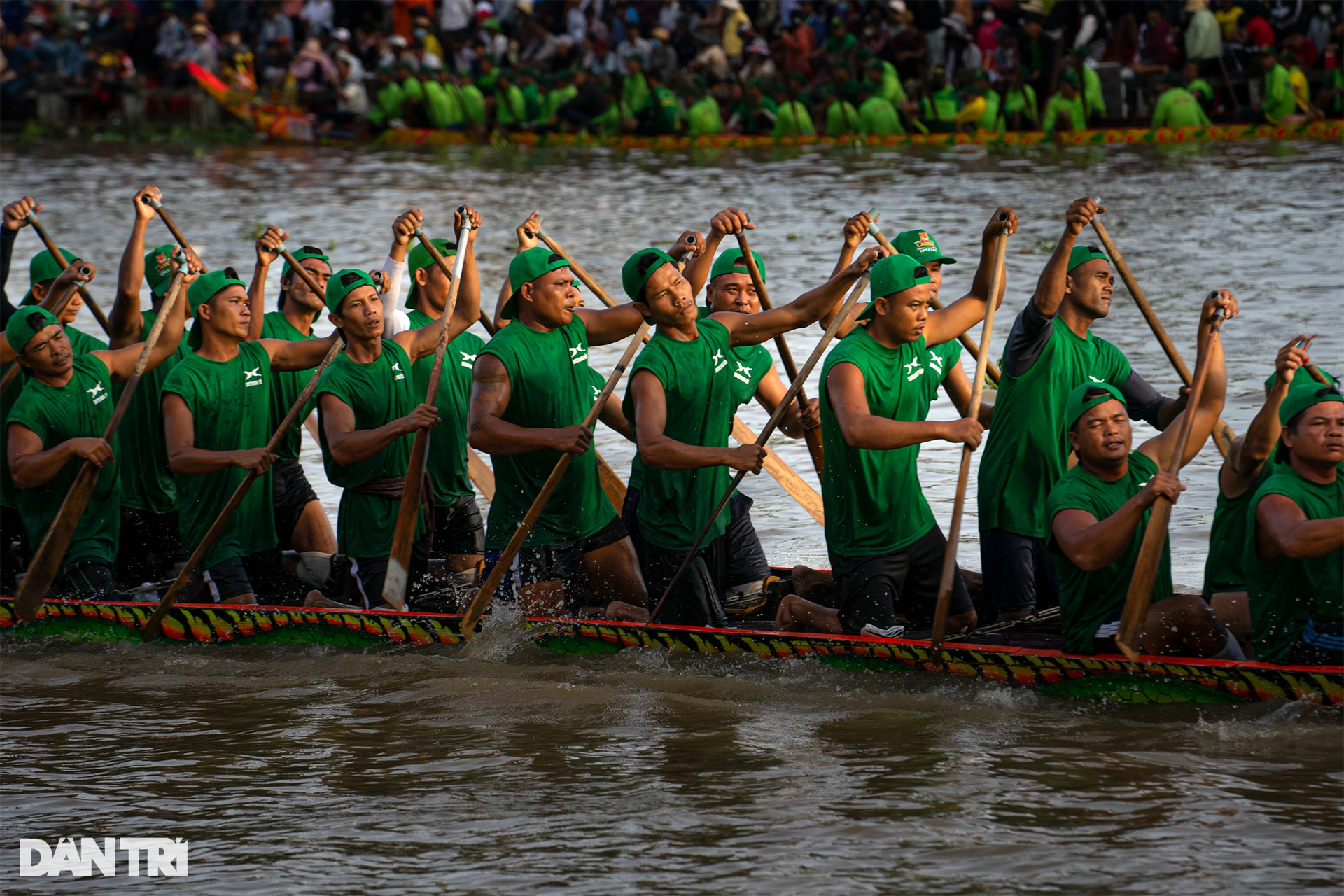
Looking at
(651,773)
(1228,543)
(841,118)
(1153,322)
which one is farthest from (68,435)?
(841,118)

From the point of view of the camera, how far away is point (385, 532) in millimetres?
8484

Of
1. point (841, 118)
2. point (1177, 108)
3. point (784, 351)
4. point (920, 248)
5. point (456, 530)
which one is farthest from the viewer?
point (841, 118)

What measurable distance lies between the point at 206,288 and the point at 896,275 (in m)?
3.25

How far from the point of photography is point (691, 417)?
25.1 ft

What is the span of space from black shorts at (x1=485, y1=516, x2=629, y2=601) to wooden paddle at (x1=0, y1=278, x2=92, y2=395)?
231 centimetres

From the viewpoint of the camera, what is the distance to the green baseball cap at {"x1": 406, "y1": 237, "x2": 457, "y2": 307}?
9398mm

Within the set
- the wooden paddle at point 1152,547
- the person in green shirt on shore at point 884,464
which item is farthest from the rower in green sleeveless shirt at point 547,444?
the wooden paddle at point 1152,547

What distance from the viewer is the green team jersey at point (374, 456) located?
329 inches

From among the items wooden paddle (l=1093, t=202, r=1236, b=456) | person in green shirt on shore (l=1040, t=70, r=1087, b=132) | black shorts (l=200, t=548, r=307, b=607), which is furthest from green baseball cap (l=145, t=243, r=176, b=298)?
person in green shirt on shore (l=1040, t=70, r=1087, b=132)

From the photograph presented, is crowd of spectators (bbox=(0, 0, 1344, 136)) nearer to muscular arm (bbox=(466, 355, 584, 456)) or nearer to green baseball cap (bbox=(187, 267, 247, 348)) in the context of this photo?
green baseball cap (bbox=(187, 267, 247, 348))

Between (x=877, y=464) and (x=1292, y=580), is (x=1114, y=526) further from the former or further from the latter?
(x=877, y=464)

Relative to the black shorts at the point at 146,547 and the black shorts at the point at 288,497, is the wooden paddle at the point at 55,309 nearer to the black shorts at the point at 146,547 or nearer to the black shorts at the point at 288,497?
the black shorts at the point at 146,547

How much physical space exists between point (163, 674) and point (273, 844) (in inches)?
95.0

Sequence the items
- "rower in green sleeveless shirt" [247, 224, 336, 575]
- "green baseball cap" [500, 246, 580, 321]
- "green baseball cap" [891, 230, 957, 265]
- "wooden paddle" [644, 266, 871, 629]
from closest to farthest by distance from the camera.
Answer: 1. "wooden paddle" [644, 266, 871, 629]
2. "green baseball cap" [500, 246, 580, 321]
3. "green baseball cap" [891, 230, 957, 265]
4. "rower in green sleeveless shirt" [247, 224, 336, 575]
